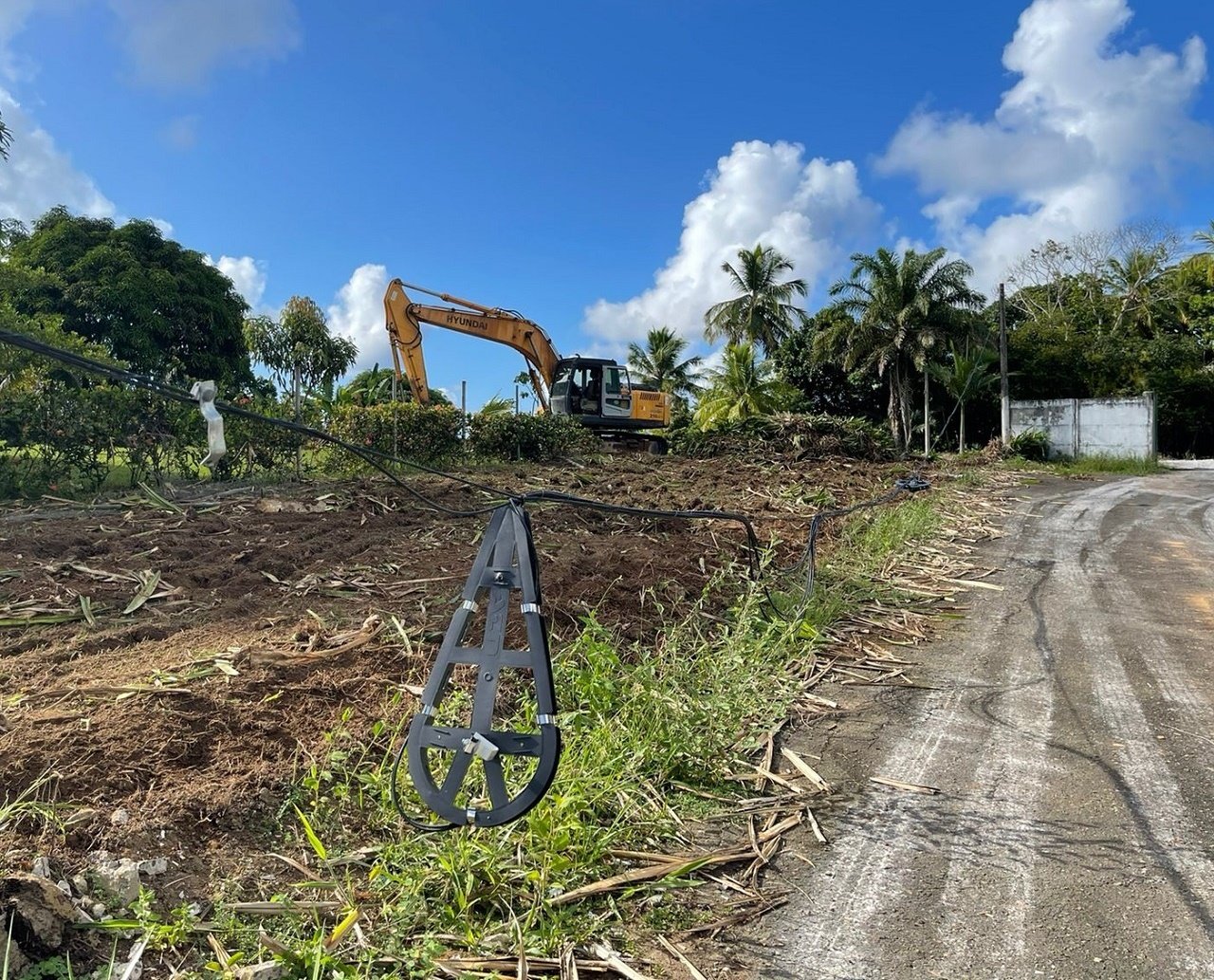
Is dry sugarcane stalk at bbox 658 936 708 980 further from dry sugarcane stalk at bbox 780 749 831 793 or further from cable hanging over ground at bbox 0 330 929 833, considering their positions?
dry sugarcane stalk at bbox 780 749 831 793

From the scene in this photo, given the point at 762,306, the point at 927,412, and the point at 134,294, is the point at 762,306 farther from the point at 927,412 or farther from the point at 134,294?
the point at 134,294

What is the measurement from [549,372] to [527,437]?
145 inches

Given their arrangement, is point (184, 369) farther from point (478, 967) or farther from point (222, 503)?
point (478, 967)

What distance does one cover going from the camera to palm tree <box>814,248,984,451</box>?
99.5 feet

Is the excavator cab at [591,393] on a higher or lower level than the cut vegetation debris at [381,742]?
higher

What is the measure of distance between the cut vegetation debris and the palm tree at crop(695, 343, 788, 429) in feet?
80.6

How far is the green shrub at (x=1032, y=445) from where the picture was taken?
956 inches

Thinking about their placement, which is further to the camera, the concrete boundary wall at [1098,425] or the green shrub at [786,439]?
the concrete boundary wall at [1098,425]

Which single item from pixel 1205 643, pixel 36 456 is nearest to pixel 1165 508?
pixel 1205 643

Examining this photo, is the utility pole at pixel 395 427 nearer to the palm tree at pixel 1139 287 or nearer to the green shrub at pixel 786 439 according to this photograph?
the green shrub at pixel 786 439

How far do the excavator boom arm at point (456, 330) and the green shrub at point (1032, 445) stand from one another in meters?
14.7

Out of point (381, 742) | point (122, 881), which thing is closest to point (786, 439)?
point (381, 742)

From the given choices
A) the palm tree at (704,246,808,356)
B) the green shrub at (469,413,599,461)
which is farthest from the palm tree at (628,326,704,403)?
the green shrub at (469,413,599,461)

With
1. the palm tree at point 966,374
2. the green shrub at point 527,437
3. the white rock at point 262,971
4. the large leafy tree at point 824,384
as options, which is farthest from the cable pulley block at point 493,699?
the large leafy tree at point 824,384
